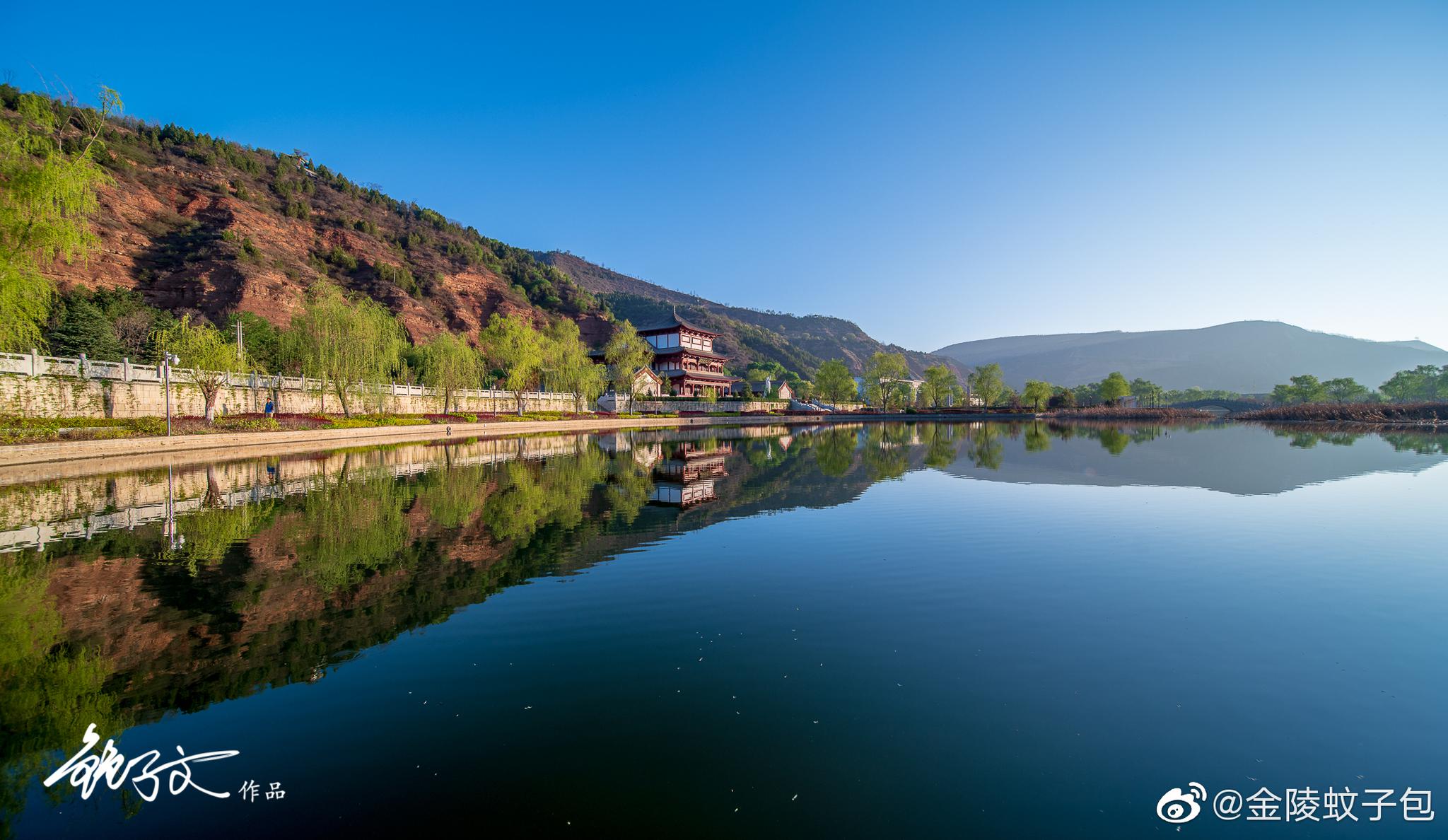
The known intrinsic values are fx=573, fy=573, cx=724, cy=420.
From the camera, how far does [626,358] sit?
6494cm

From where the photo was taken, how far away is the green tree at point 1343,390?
8081 cm

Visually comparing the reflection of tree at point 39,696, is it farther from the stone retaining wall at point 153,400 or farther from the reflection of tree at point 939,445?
the stone retaining wall at point 153,400

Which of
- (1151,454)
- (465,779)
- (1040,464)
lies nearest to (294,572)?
(465,779)

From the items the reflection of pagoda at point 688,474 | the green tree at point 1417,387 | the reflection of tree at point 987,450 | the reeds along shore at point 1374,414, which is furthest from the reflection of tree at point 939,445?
the green tree at point 1417,387

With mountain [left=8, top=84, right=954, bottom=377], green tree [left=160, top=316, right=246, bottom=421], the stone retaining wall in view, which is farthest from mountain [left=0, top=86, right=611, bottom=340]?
green tree [left=160, top=316, right=246, bottom=421]

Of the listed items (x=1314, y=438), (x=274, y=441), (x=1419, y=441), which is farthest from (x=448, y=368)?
(x=1419, y=441)

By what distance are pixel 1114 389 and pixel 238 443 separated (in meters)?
96.2

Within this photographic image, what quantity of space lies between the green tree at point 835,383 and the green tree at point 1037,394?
2476 centimetres

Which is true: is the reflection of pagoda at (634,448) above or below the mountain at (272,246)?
below

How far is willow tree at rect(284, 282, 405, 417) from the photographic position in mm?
34156

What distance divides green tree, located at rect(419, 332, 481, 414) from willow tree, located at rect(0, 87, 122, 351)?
2369cm

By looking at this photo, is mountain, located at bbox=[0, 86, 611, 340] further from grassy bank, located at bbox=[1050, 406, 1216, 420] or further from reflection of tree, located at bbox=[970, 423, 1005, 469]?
grassy bank, located at bbox=[1050, 406, 1216, 420]

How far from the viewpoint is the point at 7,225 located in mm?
17109

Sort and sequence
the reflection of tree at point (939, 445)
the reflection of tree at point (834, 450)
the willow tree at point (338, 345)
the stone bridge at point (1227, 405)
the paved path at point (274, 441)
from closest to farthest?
1. the paved path at point (274, 441)
2. the reflection of tree at point (834, 450)
3. the reflection of tree at point (939, 445)
4. the willow tree at point (338, 345)
5. the stone bridge at point (1227, 405)
